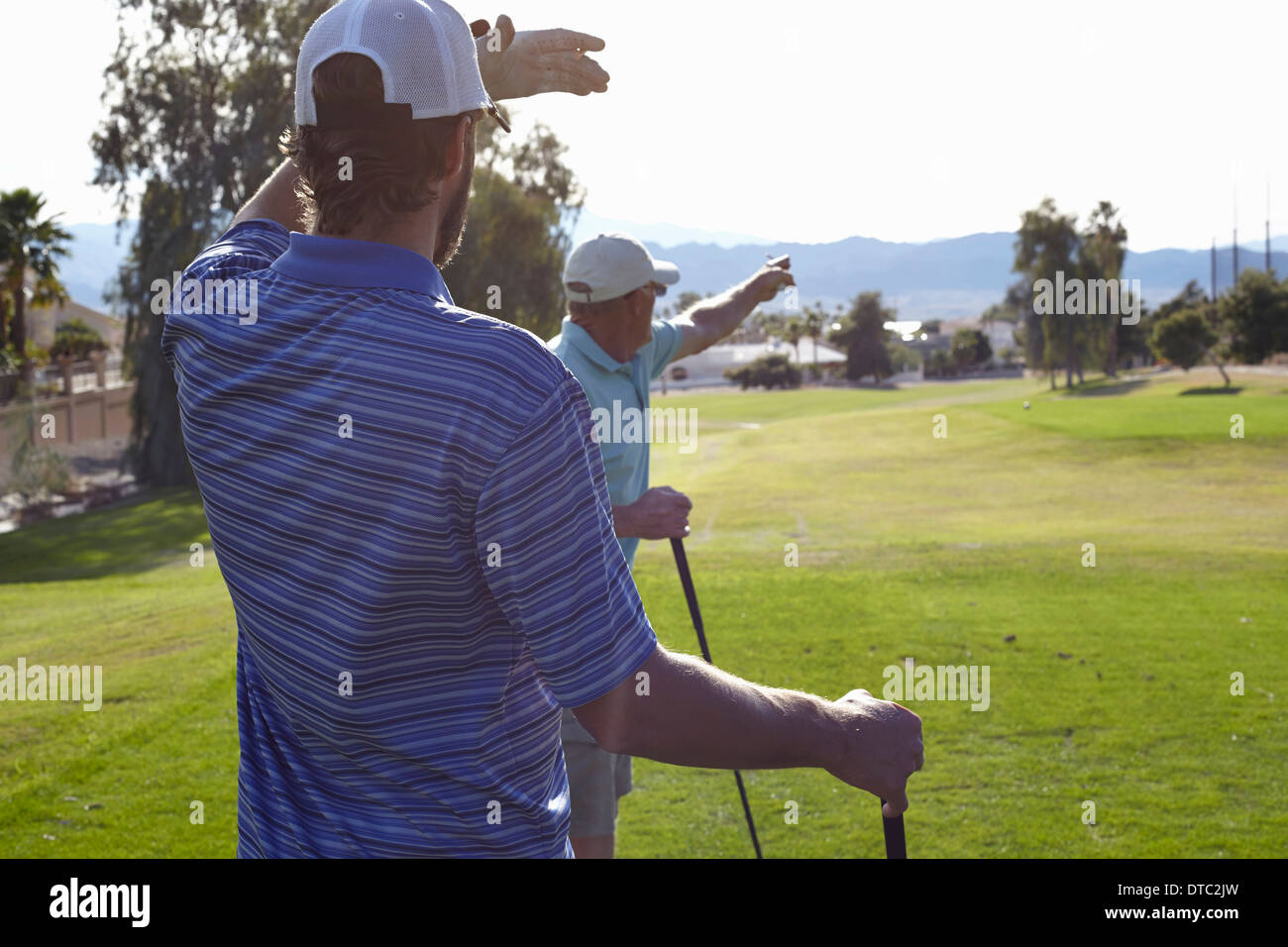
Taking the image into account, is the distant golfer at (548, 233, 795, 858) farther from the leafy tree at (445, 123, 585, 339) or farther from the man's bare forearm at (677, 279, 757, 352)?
the leafy tree at (445, 123, 585, 339)

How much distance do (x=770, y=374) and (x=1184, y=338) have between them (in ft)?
140

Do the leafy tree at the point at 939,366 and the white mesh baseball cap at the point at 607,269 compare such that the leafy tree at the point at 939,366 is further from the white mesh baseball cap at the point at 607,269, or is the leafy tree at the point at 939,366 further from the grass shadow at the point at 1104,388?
the white mesh baseball cap at the point at 607,269

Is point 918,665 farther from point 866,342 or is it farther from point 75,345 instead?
point 866,342

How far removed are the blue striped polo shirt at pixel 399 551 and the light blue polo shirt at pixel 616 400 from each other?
2.41 metres

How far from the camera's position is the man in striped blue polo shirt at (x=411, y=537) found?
4.50 ft

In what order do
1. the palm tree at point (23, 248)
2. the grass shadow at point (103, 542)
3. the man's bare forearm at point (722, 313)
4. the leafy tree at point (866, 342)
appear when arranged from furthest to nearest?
1. the leafy tree at point (866, 342)
2. the palm tree at point (23, 248)
3. the grass shadow at point (103, 542)
4. the man's bare forearm at point (722, 313)

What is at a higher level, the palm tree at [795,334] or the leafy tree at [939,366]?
the palm tree at [795,334]

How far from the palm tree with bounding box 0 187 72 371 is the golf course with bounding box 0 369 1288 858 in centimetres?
3005

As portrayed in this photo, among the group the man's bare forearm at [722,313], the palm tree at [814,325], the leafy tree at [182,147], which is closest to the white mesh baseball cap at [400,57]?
the man's bare forearm at [722,313]

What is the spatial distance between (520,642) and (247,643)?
0.47m

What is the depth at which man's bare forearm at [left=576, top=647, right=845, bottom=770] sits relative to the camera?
4.66 ft

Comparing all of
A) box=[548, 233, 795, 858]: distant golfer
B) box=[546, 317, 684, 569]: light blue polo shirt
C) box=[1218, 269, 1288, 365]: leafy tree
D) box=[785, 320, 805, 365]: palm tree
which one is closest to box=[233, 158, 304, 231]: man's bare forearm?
box=[548, 233, 795, 858]: distant golfer

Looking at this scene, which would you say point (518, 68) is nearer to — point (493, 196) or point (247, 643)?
point (247, 643)
